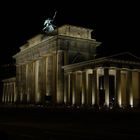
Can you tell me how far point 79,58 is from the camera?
3123 inches

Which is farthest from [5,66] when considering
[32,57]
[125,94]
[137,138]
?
[137,138]

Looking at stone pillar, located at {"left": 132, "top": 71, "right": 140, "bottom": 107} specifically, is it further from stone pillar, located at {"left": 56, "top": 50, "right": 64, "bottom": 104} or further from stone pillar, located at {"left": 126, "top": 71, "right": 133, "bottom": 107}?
stone pillar, located at {"left": 56, "top": 50, "right": 64, "bottom": 104}

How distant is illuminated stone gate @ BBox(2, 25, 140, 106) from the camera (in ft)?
216

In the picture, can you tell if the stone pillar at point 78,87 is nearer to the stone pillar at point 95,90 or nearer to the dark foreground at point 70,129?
the stone pillar at point 95,90

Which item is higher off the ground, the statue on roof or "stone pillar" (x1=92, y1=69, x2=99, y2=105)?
the statue on roof

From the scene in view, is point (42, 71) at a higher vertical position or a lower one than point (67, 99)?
higher

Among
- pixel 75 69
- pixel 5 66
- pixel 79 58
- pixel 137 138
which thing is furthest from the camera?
pixel 5 66

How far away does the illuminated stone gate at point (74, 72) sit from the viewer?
65875 millimetres

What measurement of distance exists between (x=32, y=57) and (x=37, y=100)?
12252mm

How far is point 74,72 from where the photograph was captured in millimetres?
72312

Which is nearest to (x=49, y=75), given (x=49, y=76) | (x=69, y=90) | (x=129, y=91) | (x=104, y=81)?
(x=49, y=76)

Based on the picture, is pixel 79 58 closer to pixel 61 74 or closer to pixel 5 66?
pixel 61 74

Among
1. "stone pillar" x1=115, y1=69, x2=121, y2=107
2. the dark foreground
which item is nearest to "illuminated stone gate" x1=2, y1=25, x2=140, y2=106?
"stone pillar" x1=115, y1=69, x2=121, y2=107

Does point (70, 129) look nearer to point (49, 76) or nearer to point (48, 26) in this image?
point (49, 76)
